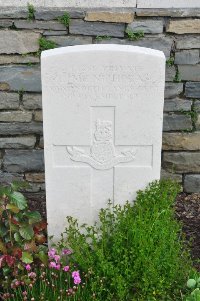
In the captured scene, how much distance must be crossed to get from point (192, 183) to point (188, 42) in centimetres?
106

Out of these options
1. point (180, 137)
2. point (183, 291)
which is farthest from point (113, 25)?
point (183, 291)

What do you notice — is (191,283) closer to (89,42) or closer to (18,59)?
(89,42)

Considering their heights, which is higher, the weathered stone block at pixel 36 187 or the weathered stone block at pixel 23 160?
the weathered stone block at pixel 23 160

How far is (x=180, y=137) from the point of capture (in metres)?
3.81

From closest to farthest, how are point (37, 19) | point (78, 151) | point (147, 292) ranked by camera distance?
point (147, 292), point (78, 151), point (37, 19)

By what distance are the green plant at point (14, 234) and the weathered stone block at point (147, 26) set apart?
1377mm

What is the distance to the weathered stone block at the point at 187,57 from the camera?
11.8ft

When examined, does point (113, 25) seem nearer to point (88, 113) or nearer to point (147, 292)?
point (88, 113)

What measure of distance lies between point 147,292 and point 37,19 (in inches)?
75.9

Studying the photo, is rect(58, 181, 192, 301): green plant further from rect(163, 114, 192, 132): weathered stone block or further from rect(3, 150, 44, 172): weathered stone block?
rect(3, 150, 44, 172): weathered stone block

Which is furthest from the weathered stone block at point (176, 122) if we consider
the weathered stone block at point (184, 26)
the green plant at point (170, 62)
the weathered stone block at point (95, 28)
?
the weathered stone block at point (95, 28)

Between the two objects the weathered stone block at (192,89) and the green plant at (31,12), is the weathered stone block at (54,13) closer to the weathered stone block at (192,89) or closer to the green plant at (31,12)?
the green plant at (31,12)

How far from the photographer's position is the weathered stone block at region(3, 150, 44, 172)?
152 inches

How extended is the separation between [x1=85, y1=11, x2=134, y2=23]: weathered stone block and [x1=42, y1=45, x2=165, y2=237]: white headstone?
0.85 metres
